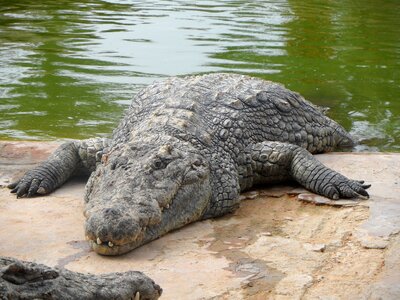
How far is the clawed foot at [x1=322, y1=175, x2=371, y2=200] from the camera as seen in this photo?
6009 millimetres

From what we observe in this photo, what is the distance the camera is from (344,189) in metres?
6.08

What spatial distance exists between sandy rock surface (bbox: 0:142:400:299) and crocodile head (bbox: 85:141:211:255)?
0.10m

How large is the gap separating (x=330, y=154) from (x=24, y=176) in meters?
2.71

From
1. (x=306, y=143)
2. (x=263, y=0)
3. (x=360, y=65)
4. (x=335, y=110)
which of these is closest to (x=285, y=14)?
(x=263, y=0)

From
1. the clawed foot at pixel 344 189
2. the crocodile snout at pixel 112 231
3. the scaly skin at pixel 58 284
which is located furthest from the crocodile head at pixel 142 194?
the scaly skin at pixel 58 284

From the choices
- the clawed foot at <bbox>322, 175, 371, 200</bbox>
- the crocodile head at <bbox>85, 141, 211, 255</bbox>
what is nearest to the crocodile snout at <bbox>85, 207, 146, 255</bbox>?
the crocodile head at <bbox>85, 141, 211, 255</bbox>

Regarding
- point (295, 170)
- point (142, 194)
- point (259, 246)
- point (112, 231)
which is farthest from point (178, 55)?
point (112, 231)

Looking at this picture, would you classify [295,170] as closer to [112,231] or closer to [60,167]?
[60,167]

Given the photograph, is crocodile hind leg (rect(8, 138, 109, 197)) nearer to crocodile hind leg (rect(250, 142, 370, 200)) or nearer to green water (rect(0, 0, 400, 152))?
crocodile hind leg (rect(250, 142, 370, 200))

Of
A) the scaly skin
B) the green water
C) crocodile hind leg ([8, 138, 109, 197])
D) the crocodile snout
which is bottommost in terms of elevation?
the green water

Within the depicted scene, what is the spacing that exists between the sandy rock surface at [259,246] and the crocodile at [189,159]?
120mm

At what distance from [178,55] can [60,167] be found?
6.11 metres

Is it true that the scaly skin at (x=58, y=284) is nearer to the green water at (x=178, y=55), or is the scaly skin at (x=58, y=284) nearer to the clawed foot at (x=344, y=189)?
the clawed foot at (x=344, y=189)

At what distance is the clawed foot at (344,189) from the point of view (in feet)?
19.7
